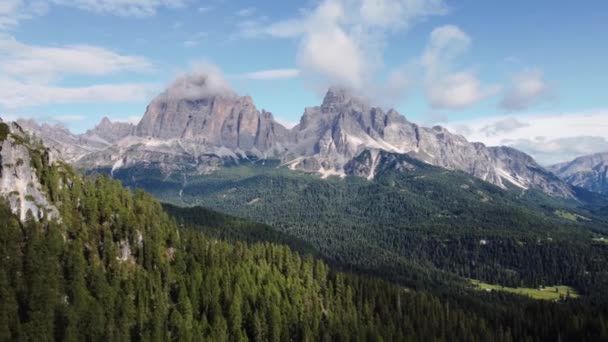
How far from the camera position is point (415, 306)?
543 feet

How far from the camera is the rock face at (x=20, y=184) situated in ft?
378

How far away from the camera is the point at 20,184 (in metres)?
118

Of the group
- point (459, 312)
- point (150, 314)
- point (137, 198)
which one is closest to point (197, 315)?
point (150, 314)

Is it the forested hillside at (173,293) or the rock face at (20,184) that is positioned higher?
the rock face at (20,184)

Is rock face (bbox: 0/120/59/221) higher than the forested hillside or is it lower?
higher

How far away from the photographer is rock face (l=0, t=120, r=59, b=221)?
11531 cm

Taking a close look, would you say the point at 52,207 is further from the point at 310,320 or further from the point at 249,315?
the point at 310,320

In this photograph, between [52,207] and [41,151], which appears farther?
[41,151]

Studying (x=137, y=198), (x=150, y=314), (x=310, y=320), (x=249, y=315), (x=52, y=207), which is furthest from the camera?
(x=137, y=198)

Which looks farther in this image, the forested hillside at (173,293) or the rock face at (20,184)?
the rock face at (20,184)

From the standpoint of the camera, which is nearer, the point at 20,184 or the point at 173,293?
the point at 20,184

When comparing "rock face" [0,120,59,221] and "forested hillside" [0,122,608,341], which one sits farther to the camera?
"rock face" [0,120,59,221]

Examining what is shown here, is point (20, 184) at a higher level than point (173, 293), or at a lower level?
higher

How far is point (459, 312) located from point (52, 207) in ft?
421
